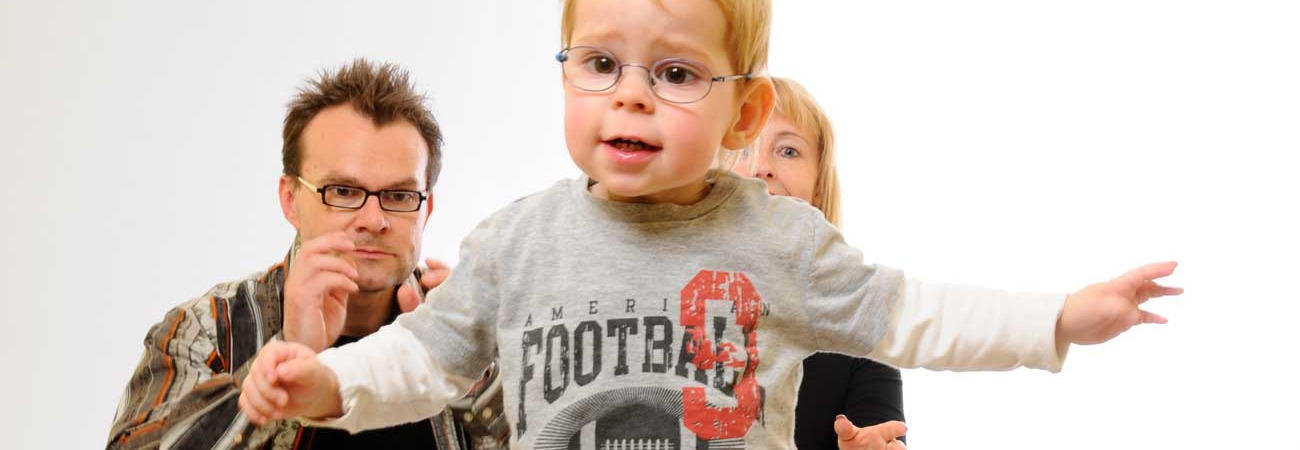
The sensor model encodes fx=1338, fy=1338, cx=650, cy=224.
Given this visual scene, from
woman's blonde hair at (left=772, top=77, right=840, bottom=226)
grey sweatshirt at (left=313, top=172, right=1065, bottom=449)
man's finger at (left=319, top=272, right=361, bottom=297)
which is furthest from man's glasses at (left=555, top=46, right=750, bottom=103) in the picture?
woman's blonde hair at (left=772, top=77, right=840, bottom=226)

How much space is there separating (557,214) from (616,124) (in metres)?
0.17

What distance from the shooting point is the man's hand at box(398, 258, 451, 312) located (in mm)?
2254

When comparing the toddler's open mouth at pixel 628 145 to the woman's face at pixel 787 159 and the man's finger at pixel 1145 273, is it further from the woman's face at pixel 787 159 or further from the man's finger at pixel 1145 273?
the woman's face at pixel 787 159

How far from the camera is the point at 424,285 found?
2.30m

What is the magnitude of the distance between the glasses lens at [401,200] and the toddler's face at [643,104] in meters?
1.04

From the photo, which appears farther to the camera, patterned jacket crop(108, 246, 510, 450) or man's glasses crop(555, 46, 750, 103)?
patterned jacket crop(108, 246, 510, 450)

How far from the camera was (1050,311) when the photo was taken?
4.51ft

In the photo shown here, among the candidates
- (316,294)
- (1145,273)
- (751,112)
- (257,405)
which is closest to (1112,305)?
(1145,273)

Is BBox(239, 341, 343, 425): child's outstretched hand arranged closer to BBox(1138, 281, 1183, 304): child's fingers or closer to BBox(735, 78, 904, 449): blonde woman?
BBox(1138, 281, 1183, 304): child's fingers

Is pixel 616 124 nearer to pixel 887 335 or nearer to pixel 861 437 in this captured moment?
pixel 887 335

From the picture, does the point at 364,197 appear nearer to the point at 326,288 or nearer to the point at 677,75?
the point at 326,288

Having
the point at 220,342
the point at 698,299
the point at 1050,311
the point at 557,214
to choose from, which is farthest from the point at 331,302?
the point at 1050,311

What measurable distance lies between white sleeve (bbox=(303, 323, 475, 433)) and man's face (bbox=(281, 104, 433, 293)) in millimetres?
902

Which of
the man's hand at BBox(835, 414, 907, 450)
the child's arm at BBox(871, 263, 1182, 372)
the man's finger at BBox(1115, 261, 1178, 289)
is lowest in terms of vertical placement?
the man's hand at BBox(835, 414, 907, 450)
